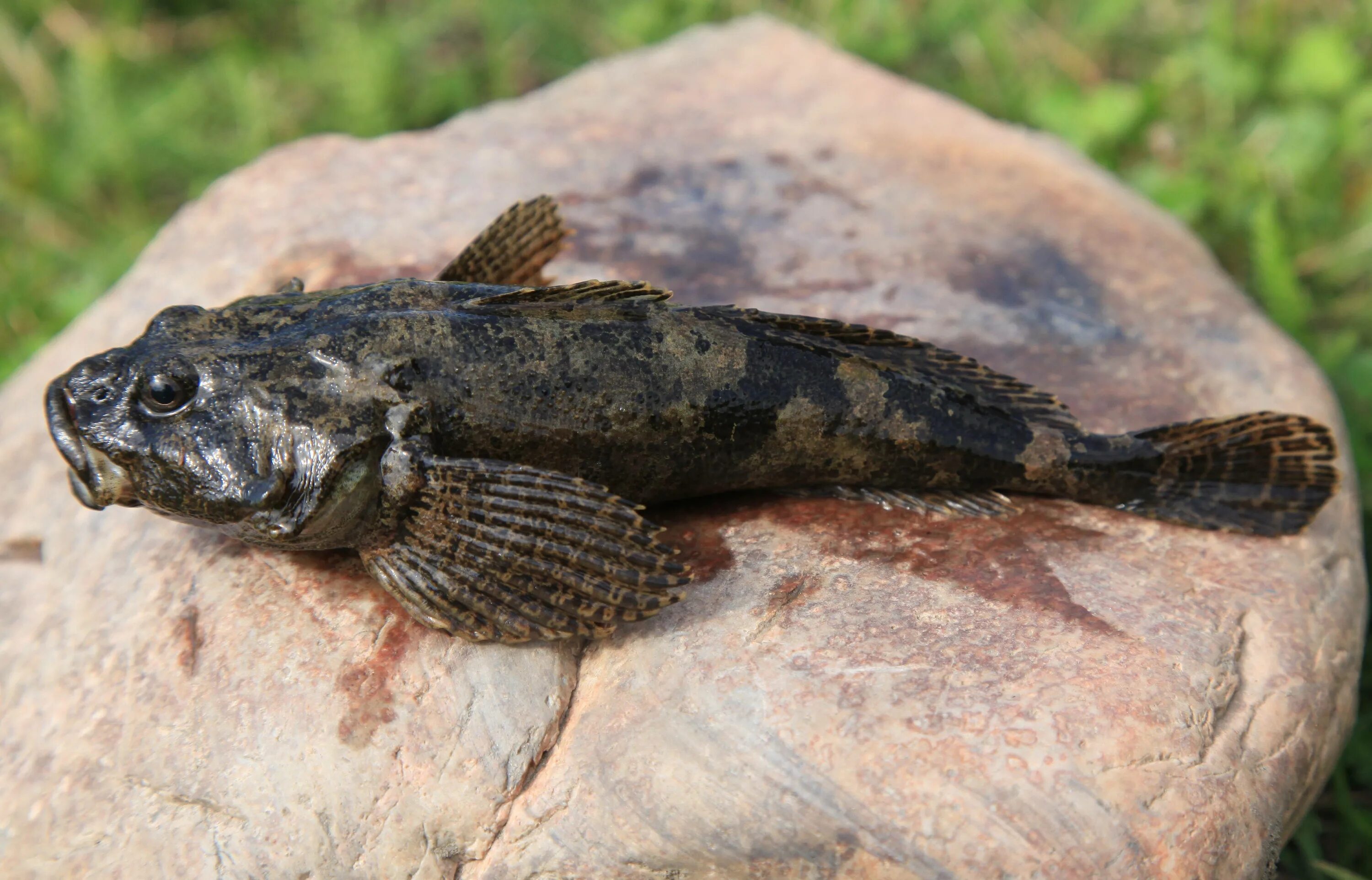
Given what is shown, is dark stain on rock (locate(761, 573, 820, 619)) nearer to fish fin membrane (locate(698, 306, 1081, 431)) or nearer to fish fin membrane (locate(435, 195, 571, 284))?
fish fin membrane (locate(698, 306, 1081, 431))

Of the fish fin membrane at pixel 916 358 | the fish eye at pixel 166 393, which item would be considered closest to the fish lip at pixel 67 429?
the fish eye at pixel 166 393

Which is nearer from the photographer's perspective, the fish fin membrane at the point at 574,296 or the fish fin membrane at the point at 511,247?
the fish fin membrane at the point at 574,296

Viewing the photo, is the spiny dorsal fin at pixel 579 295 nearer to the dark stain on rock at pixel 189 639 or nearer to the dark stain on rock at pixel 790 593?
the dark stain on rock at pixel 790 593

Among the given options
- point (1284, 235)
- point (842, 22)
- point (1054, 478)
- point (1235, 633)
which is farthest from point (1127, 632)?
point (842, 22)

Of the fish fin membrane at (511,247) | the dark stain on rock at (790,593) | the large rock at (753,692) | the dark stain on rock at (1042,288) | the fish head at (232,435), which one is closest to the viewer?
the large rock at (753,692)

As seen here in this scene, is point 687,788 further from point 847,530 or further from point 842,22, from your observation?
point 842,22

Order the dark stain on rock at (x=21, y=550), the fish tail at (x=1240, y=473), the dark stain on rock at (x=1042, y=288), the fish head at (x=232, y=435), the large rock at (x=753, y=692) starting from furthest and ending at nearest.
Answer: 1. the dark stain on rock at (x=1042, y=288)
2. the dark stain on rock at (x=21, y=550)
3. the fish tail at (x=1240, y=473)
4. the fish head at (x=232, y=435)
5. the large rock at (x=753, y=692)

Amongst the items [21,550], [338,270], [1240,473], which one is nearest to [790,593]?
[1240,473]
